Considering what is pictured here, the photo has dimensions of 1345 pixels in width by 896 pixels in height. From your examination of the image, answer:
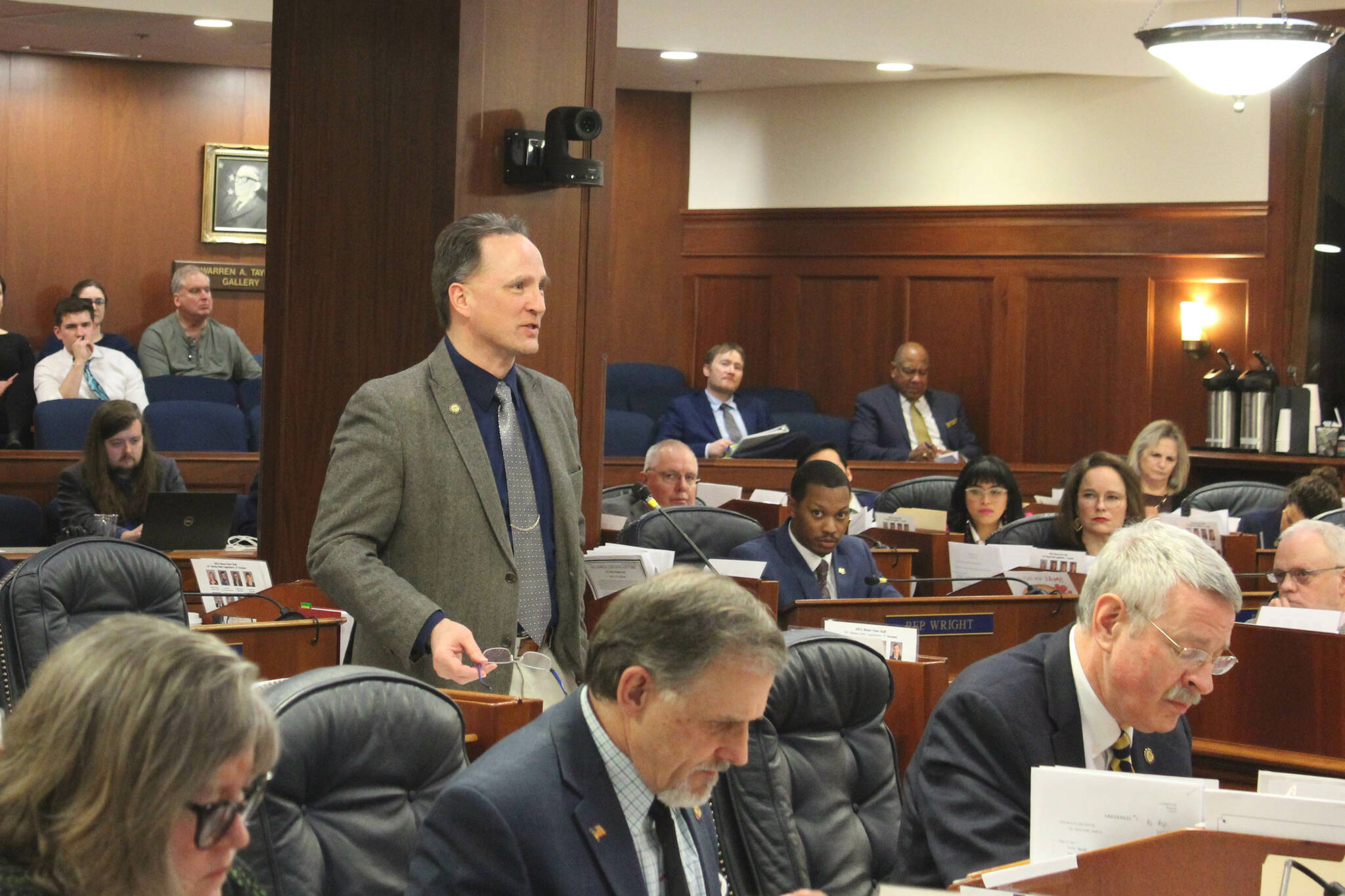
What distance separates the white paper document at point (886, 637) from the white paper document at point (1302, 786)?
116 centimetres

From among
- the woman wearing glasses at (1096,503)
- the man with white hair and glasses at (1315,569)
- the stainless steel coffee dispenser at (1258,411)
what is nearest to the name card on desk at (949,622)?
the man with white hair and glasses at (1315,569)

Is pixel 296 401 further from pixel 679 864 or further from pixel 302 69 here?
pixel 679 864

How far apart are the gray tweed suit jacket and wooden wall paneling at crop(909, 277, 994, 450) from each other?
Answer: 815cm

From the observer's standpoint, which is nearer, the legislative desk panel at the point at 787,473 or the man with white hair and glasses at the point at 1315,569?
the man with white hair and glasses at the point at 1315,569

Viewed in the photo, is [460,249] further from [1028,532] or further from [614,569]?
[1028,532]

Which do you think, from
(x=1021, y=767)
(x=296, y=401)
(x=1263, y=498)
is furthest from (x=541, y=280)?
(x=1263, y=498)

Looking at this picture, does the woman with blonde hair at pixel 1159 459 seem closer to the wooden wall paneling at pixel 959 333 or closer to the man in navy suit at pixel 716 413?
the man in navy suit at pixel 716 413

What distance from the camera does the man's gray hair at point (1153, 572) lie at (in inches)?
92.8

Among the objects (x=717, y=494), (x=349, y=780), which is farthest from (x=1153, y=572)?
(x=717, y=494)

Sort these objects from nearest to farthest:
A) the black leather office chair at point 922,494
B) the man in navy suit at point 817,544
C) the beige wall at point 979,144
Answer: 1. the man in navy suit at point 817,544
2. the black leather office chair at point 922,494
3. the beige wall at point 979,144

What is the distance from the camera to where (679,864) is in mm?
1859

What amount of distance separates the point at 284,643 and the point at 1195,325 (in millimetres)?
7541

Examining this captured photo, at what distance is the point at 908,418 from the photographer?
995cm

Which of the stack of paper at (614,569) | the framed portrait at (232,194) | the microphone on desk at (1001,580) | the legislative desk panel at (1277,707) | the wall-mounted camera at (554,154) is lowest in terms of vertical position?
the legislative desk panel at (1277,707)
